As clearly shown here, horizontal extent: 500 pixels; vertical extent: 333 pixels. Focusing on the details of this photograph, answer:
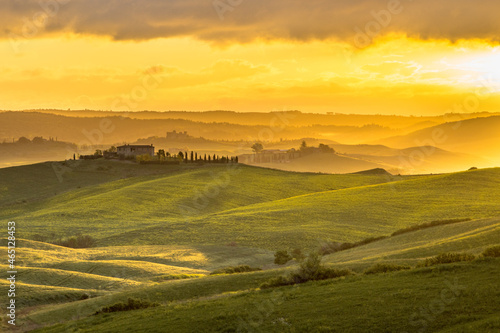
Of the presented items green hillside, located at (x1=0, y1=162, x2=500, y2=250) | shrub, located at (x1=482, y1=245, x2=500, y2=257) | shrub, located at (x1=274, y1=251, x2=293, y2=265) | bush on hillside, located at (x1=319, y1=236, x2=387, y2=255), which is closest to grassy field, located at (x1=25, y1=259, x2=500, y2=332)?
shrub, located at (x1=482, y1=245, x2=500, y2=257)

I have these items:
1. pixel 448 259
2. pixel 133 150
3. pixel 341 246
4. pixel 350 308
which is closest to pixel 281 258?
pixel 341 246

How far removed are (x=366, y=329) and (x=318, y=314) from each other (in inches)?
116

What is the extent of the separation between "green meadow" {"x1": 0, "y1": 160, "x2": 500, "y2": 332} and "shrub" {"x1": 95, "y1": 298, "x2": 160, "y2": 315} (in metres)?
1.07

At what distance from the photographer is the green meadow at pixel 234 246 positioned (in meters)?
25.5

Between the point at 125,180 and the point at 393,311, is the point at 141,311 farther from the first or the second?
the point at 125,180

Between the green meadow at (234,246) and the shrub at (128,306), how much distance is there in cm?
107

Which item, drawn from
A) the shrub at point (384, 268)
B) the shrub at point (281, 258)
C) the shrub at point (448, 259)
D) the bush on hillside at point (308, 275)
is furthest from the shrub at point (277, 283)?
the shrub at point (281, 258)

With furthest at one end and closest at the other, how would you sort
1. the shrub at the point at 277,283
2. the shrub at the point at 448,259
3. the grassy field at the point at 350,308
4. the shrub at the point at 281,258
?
the shrub at the point at 281,258, the shrub at the point at 277,283, the shrub at the point at 448,259, the grassy field at the point at 350,308

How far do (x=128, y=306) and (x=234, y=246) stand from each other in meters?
34.9

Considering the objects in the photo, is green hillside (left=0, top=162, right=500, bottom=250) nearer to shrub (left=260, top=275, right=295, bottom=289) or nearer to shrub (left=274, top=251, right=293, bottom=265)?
shrub (left=274, top=251, right=293, bottom=265)

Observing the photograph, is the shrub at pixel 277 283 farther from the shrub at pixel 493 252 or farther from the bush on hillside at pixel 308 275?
the shrub at pixel 493 252

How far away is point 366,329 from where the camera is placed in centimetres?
2259

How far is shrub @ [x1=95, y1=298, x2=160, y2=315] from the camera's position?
104ft

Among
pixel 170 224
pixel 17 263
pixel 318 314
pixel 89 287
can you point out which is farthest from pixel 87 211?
pixel 318 314
